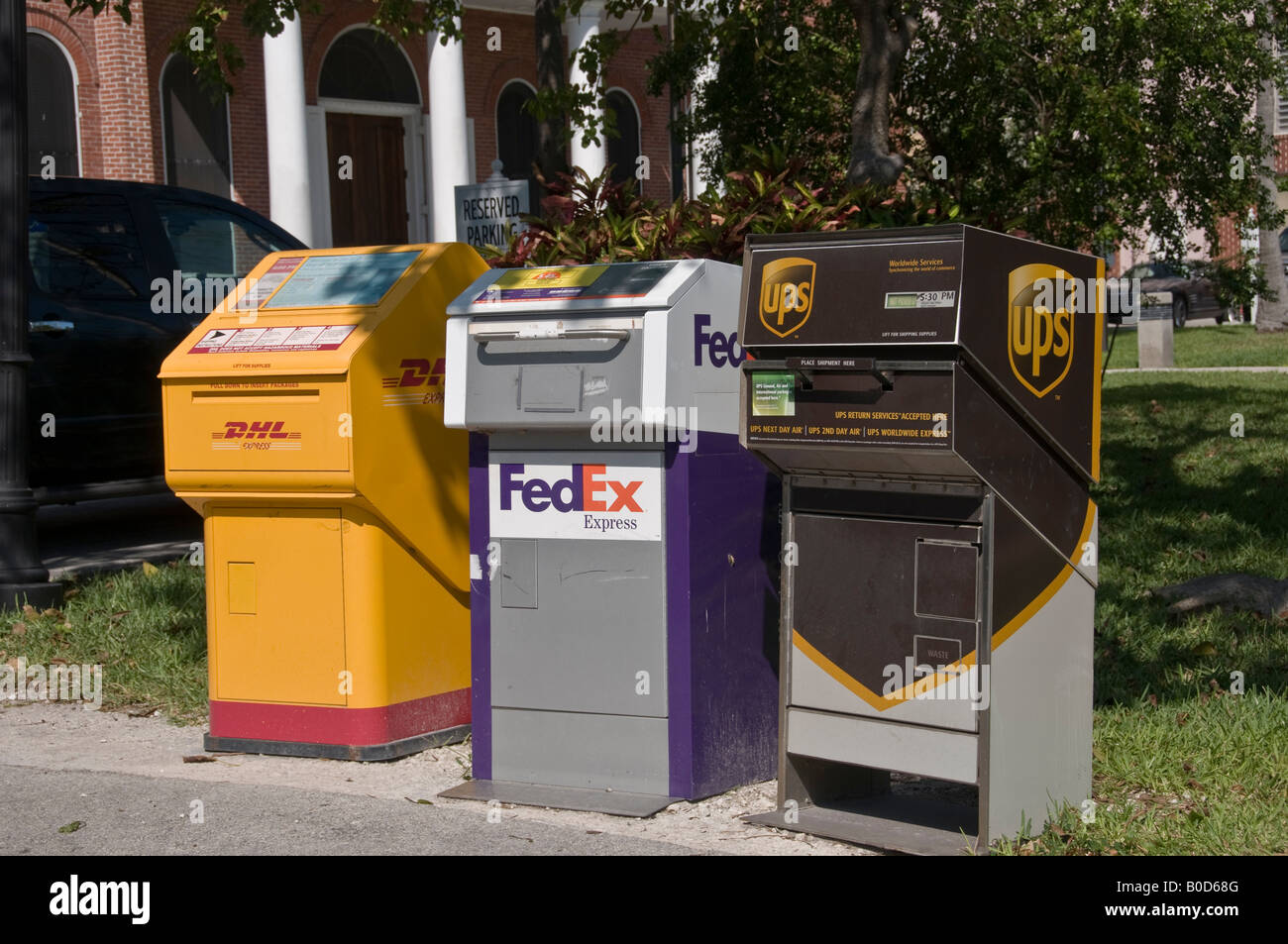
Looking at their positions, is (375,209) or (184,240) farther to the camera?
(375,209)

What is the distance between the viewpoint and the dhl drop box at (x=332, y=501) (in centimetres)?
509

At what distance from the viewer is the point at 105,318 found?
8.84 metres

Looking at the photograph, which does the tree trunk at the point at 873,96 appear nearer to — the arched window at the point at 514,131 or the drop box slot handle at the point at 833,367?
the drop box slot handle at the point at 833,367

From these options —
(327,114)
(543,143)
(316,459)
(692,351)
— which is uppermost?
(327,114)

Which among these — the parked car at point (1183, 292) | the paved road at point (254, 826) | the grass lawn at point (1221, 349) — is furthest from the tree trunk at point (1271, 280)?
the paved road at point (254, 826)

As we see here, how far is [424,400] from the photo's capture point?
5.29m

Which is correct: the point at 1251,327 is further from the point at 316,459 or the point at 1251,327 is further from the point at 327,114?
the point at 316,459

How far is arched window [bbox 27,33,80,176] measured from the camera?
68.1ft

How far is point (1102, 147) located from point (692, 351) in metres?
6.87

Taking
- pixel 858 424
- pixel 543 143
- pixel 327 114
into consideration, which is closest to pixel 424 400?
pixel 858 424

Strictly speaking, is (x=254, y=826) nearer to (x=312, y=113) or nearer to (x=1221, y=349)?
(x=1221, y=349)

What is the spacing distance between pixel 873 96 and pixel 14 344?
181 inches

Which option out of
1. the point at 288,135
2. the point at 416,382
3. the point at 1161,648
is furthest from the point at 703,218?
the point at 288,135

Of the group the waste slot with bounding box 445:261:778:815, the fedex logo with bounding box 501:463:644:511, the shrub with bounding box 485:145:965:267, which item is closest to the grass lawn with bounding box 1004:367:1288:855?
the waste slot with bounding box 445:261:778:815
